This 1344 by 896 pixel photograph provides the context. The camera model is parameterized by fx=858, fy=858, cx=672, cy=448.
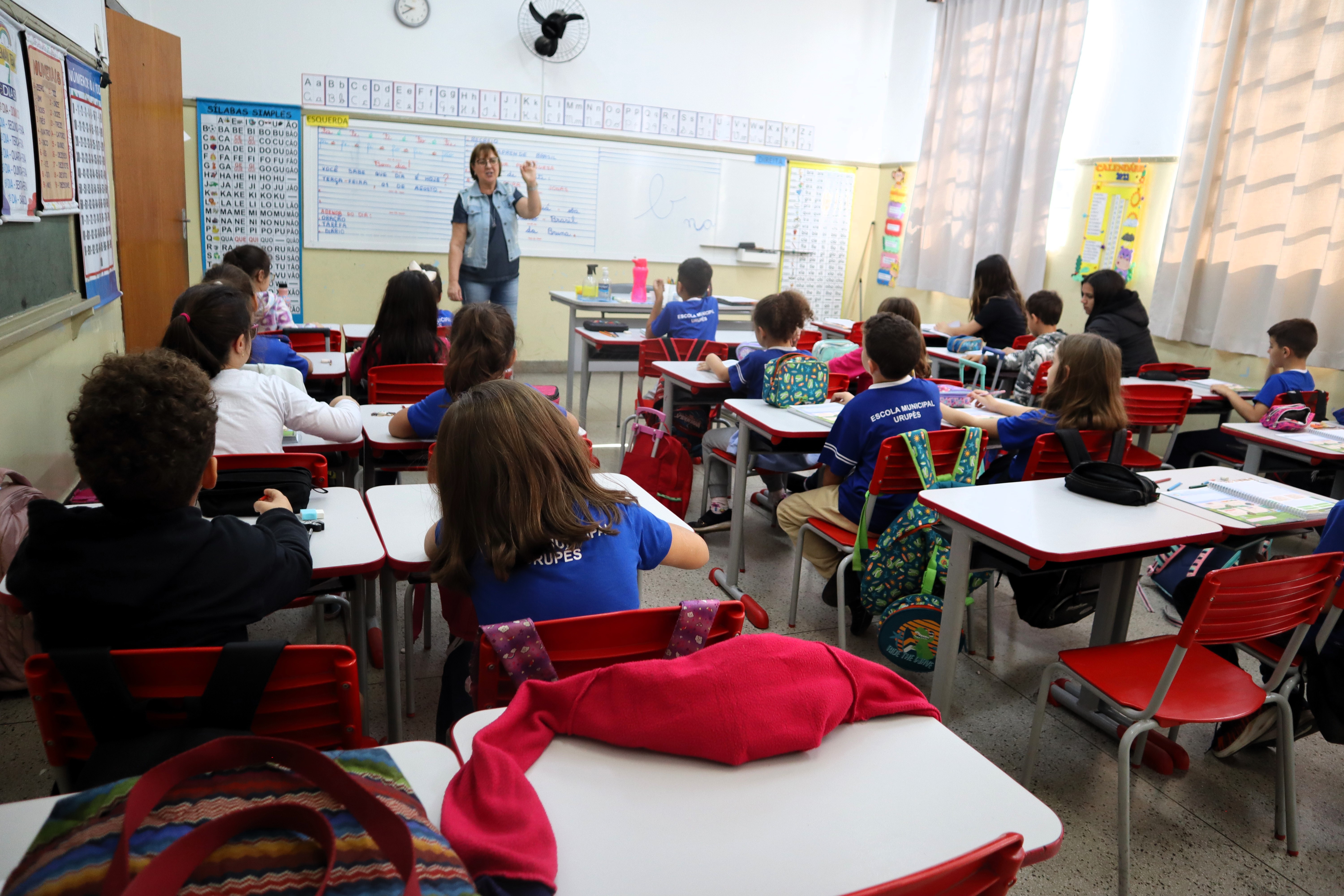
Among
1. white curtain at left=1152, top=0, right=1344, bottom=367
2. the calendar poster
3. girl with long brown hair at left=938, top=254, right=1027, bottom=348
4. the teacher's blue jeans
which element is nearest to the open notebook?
white curtain at left=1152, top=0, right=1344, bottom=367

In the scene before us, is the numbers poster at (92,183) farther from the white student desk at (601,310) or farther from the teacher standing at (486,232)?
the white student desk at (601,310)

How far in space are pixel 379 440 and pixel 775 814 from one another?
6.35 feet

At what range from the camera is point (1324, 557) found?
68.1 inches

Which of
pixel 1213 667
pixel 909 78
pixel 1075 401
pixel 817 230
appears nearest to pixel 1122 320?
pixel 1075 401

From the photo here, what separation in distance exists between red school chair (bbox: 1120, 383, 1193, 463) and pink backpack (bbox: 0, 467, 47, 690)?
397 cm

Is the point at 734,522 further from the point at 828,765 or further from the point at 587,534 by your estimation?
the point at 828,765

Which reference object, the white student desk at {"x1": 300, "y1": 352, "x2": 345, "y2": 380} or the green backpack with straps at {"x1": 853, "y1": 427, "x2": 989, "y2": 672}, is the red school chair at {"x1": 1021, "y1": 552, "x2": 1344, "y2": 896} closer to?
the green backpack with straps at {"x1": 853, "y1": 427, "x2": 989, "y2": 672}

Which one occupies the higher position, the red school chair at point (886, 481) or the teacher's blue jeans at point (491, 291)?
the teacher's blue jeans at point (491, 291)

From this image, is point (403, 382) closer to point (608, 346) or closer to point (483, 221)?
point (608, 346)

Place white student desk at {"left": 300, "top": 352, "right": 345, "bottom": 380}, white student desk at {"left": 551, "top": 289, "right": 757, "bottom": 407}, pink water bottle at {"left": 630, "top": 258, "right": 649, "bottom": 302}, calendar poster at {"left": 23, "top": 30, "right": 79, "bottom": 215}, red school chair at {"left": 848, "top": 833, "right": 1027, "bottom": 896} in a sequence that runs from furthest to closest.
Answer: pink water bottle at {"left": 630, "top": 258, "right": 649, "bottom": 302}
white student desk at {"left": 551, "top": 289, "right": 757, "bottom": 407}
white student desk at {"left": 300, "top": 352, "right": 345, "bottom": 380}
calendar poster at {"left": 23, "top": 30, "right": 79, "bottom": 215}
red school chair at {"left": 848, "top": 833, "right": 1027, "bottom": 896}

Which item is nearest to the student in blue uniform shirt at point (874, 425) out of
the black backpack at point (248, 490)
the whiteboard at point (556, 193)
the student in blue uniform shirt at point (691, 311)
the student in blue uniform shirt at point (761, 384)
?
the student in blue uniform shirt at point (761, 384)

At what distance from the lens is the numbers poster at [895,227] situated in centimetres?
742

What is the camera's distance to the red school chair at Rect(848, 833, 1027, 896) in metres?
0.81

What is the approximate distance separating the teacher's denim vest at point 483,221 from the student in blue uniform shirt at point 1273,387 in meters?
3.73
